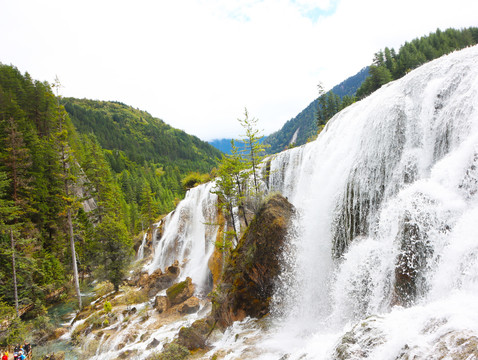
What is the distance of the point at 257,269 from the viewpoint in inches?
500

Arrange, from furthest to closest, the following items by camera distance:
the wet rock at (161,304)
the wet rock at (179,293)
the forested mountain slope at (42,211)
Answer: the forested mountain slope at (42,211) < the wet rock at (179,293) < the wet rock at (161,304)

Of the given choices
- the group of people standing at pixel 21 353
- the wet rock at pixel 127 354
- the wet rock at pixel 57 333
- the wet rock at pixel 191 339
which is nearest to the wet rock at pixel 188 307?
the wet rock at pixel 127 354

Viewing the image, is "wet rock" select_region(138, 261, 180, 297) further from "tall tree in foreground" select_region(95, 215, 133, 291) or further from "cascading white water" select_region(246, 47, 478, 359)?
"cascading white water" select_region(246, 47, 478, 359)

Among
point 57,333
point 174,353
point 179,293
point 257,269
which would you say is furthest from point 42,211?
point 257,269

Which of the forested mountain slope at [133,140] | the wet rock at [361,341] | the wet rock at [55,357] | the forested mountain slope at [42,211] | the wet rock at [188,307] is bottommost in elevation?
the wet rock at [188,307]

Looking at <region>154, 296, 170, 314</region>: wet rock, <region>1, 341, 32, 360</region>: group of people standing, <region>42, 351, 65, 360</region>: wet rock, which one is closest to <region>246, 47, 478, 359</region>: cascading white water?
<region>154, 296, 170, 314</region>: wet rock

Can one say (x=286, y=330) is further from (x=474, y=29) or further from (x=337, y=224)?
(x=474, y=29)

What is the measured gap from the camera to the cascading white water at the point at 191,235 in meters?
26.0

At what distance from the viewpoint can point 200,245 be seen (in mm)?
27906

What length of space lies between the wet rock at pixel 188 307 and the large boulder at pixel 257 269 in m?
5.00

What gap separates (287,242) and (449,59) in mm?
10842

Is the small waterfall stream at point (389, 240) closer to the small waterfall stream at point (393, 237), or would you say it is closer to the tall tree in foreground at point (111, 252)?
the small waterfall stream at point (393, 237)

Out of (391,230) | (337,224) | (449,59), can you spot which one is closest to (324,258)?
(337,224)

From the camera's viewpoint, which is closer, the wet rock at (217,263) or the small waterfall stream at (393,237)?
the small waterfall stream at (393,237)
